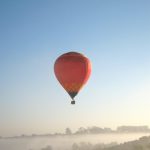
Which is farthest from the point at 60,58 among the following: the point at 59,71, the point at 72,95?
the point at 72,95

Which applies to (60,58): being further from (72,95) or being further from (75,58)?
(72,95)

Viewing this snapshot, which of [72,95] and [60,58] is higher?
[60,58]

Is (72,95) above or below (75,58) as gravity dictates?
below

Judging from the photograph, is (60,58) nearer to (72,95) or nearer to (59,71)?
(59,71)

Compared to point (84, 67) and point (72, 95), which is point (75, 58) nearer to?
point (84, 67)

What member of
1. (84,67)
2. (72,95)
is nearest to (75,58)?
(84,67)
